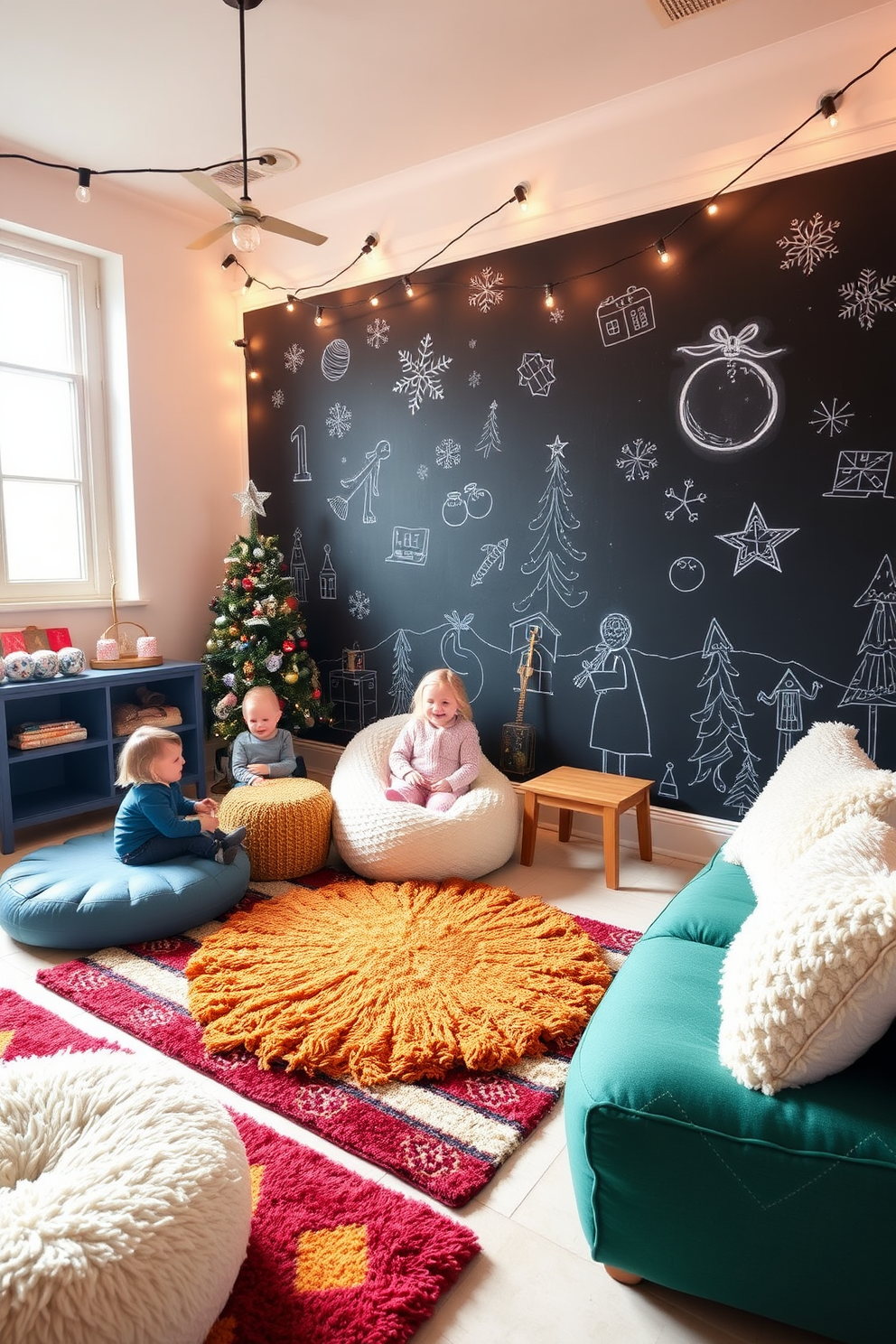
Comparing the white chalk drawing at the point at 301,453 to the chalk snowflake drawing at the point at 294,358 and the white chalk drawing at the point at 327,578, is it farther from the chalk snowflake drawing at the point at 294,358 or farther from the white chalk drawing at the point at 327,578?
the white chalk drawing at the point at 327,578

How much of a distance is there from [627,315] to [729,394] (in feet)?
1.91

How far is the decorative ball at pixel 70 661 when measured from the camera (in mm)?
3846

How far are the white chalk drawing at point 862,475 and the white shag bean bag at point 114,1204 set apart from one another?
285 centimetres

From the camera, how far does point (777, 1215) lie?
125cm

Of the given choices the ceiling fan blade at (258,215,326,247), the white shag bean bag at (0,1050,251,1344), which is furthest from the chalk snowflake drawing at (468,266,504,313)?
the white shag bean bag at (0,1050,251,1344)

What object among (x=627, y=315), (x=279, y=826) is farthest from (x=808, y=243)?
(x=279, y=826)

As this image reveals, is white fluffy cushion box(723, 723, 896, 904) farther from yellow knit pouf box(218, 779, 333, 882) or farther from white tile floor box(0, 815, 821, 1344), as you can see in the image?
yellow knit pouf box(218, 779, 333, 882)

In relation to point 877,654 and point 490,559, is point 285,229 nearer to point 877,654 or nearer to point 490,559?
point 490,559

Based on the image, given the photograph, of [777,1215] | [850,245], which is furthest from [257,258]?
[777,1215]

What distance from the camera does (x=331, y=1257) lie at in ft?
5.02

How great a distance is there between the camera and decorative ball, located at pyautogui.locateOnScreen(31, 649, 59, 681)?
12.2 feet

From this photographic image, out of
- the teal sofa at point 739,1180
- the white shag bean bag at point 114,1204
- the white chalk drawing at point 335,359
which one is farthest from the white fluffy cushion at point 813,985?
the white chalk drawing at point 335,359

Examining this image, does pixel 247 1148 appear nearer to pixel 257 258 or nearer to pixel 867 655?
pixel 867 655

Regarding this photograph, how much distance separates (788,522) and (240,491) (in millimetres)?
3099
